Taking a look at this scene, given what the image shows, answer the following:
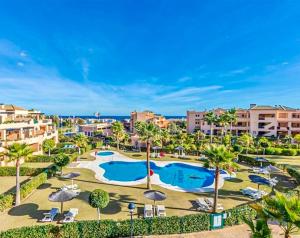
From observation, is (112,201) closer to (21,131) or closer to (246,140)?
(21,131)

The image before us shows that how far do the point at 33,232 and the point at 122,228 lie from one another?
5.00m

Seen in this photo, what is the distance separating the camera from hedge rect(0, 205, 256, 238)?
12500 millimetres

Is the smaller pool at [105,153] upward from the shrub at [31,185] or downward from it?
upward

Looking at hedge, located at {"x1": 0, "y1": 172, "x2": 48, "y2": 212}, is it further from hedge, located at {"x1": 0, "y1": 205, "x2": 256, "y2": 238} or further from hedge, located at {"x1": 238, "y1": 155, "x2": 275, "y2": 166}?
hedge, located at {"x1": 238, "y1": 155, "x2": 275, "y2": 166}

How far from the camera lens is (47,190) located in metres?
21.7

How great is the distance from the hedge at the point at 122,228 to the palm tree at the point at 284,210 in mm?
6928

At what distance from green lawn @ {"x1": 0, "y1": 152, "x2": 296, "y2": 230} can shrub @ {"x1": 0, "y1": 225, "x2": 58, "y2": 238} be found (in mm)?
2710

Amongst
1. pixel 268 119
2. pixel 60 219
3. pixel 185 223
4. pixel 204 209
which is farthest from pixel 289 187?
pixel 268 119

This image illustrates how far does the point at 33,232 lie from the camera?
12258mm

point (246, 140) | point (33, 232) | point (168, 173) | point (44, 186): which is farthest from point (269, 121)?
point (33, 232)

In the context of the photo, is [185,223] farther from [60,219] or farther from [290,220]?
[60,219]

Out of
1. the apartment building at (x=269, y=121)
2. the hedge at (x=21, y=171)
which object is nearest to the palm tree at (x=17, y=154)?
the hedge at (x=21, y=171)

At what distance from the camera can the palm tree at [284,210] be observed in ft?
24.1

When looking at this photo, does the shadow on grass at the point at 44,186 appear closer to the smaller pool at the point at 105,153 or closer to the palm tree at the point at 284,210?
the smaller pool at the point at 105,153
